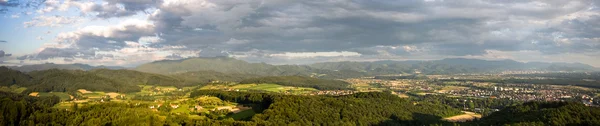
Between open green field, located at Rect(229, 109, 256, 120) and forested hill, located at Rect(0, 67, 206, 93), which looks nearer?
Answer: open green field, located at Rect(229, 109, 256, 120)

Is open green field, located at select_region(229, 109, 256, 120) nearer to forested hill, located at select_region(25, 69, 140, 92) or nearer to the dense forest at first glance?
the dense forest

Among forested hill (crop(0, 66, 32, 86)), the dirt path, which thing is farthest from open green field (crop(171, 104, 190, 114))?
forested hill (crop(0, 66, 32, 86))

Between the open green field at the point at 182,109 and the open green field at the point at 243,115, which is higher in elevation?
the open green field at the point at 182,109

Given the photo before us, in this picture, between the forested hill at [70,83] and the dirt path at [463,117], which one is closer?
the dirt path at [463,117]

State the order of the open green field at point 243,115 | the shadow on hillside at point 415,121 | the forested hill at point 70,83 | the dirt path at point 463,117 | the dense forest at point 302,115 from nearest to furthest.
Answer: the dense forest at point 302,115 < the open green field at point 243,115 < the shadow on hillside at point 415,121 < the dirt path at point 463,117 < the forested hill at point 70,83

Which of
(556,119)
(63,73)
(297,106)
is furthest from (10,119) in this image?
(63,73)

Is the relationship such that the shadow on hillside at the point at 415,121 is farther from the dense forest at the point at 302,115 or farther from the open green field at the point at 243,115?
the open green field at the point at 243,115

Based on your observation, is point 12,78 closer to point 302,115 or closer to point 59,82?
point 59,82

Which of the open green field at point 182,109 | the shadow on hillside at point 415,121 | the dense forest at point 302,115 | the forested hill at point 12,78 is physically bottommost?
the shadow on hillside at point 415,121

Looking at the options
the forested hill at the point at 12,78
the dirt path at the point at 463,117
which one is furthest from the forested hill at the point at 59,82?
the dirt path at the point at 463,117

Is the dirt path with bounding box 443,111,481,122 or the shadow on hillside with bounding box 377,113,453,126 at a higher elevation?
the shadow on hillside with bounding box 377,113,453,126

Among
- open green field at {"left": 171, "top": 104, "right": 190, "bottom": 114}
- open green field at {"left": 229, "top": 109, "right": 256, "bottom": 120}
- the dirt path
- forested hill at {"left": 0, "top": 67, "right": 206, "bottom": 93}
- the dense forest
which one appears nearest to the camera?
the dense forest

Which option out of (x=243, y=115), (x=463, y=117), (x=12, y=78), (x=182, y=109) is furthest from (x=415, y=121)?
(x=12, y=78)
